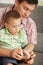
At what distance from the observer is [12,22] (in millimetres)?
1023

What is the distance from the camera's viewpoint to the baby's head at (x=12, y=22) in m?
1.02

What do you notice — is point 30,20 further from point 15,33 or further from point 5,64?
point 5,64

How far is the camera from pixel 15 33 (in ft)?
3.41

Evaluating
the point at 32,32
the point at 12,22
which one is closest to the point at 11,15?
the point at 12,22

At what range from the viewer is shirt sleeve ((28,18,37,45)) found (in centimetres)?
111

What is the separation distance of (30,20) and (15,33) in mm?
149

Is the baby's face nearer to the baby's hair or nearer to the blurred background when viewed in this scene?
the baby's hair

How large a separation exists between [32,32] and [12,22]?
0.47ft

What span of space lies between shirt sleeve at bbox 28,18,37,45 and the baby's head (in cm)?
9

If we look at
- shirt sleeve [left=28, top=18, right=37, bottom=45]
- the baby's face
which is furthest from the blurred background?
the baby's face

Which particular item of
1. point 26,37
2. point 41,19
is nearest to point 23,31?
point 26,37

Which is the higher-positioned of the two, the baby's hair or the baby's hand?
the baby's hair

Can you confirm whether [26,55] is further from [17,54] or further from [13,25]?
[13,25]

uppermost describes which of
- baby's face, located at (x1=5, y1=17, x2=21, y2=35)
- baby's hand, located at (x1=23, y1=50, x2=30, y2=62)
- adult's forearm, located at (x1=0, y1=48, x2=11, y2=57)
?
baby's face, located at (x1=5, y1=17, x2=21, y2=35)
